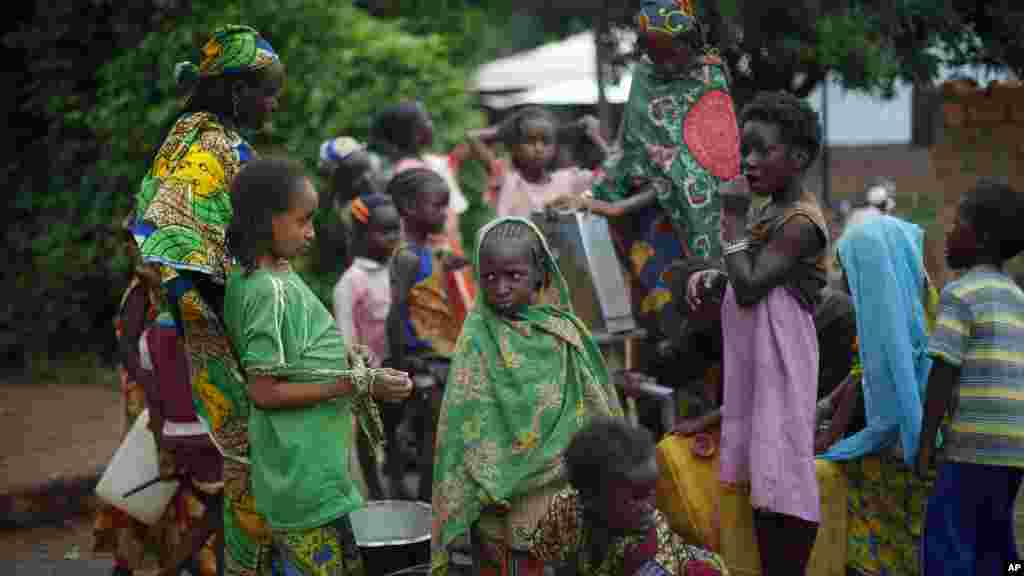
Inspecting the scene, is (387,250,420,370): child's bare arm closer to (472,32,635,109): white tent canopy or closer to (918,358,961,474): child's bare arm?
(918,358,961,474): child's bare arm

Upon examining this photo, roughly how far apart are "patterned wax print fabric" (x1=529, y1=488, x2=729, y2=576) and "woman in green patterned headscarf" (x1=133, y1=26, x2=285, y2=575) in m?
0.93

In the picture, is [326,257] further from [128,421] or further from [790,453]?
[790,453]

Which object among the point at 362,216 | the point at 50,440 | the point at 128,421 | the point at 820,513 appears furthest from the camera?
the point at 50,440

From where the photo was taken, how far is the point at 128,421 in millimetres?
5426

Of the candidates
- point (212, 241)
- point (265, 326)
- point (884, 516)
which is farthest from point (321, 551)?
point (884, 516)

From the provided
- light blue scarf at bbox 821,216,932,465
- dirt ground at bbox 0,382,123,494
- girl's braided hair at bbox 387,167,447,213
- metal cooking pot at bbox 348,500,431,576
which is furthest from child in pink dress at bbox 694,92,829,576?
dirt ground at bbox 0,382,123,494

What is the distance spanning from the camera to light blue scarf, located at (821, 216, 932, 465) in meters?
4.20

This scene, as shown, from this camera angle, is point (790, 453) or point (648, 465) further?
point (790, 453)

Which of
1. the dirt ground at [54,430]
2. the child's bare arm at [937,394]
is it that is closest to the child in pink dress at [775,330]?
the child's bare arm at [937,394]

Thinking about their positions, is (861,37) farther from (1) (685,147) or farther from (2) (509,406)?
(2) (509,406)

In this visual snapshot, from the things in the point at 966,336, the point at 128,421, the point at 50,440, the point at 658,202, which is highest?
the point at 658,202

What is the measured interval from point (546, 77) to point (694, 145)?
12.3 m

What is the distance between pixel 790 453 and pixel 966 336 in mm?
666

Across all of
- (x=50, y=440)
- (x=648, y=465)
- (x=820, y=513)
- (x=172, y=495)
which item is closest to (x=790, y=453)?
(x=820, y=513)
